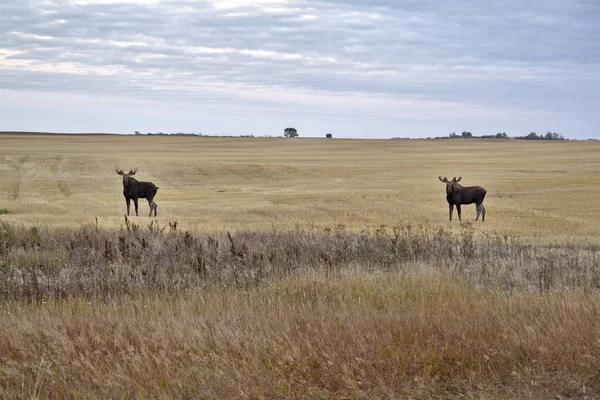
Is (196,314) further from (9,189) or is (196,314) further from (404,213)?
(9,189)

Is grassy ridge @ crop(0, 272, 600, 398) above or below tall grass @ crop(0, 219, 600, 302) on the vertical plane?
above

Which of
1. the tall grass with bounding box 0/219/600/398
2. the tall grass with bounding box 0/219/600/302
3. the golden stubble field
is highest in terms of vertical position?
the tall grass with bounding box 0/219/600/398

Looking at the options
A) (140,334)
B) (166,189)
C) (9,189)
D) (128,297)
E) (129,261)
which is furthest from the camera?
(166,189)

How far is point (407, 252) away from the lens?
45.2ft

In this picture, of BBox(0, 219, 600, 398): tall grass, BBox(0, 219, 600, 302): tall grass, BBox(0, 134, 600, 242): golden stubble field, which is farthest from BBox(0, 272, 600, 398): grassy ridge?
BBox(0, 134, 600, 242): golden stubble field

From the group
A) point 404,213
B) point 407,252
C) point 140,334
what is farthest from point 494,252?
point 404,213

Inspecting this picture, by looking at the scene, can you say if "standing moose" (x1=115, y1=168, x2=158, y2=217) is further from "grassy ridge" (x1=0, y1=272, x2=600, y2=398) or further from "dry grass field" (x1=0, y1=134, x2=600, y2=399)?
"grassy ridge" (x1=0, y1=272, x2=600, y2=398)

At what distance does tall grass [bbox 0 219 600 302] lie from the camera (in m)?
10.5

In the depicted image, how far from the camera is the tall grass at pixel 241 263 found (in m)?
10.5

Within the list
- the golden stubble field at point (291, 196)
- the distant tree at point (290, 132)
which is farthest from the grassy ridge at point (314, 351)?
the distant tree at point (290, 132)

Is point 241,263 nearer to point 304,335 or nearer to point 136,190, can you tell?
point 304,335

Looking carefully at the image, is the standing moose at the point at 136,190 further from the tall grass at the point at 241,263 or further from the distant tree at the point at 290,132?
the distant tree at the point at 290,132

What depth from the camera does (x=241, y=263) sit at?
12266 mm

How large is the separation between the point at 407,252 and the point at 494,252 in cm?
228
